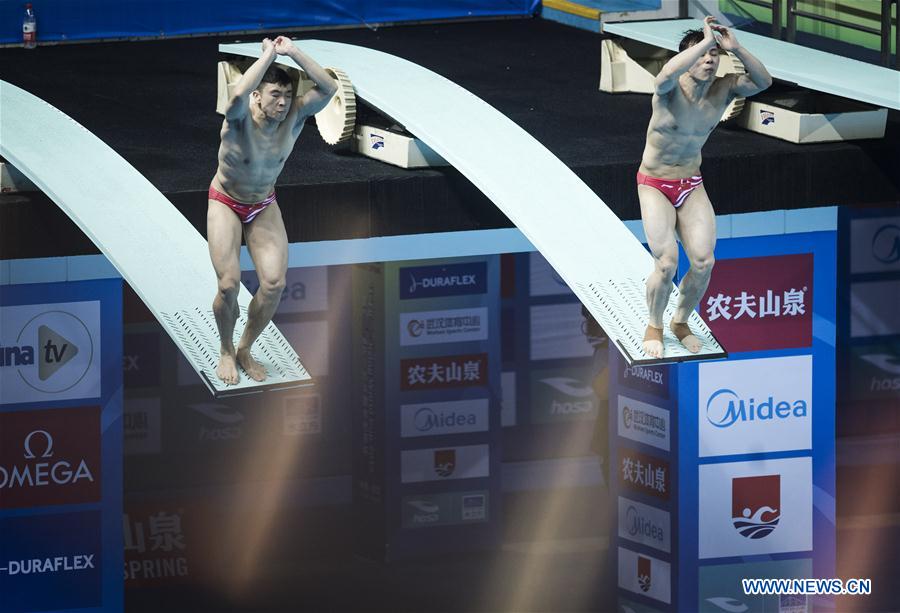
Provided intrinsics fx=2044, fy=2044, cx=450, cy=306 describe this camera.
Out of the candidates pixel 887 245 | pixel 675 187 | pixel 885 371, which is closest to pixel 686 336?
pixel 675 187

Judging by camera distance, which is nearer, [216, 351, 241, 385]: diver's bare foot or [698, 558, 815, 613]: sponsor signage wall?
[216, 351, 241, 385]: diver's bare foot

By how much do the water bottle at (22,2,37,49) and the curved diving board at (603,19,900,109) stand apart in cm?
596

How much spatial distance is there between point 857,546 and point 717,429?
346 centimetres

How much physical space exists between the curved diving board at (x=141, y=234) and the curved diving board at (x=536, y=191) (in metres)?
1.90

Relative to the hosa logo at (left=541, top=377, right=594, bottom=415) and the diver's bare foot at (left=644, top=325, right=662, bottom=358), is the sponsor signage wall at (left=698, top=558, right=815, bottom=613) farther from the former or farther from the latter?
the hosa logo at (left=541, top=377, right=594, bottom=415)

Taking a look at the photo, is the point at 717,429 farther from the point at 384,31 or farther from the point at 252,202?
the point at 384,31

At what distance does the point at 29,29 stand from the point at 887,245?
28.3ft

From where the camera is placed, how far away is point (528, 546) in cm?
1850

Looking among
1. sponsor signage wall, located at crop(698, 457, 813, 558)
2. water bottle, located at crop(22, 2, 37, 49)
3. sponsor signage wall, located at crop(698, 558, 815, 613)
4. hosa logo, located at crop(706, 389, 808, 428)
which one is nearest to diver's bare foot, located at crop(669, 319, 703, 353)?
hosa logo, located at crop(706, 389, 808, 428)

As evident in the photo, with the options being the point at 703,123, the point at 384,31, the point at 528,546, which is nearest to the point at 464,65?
the point at 384,31

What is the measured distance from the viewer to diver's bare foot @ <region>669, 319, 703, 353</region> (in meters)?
12.7

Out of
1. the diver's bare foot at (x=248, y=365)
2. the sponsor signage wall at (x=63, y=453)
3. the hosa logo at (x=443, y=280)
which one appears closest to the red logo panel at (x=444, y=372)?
the hosa logo at (x=443, y=280)

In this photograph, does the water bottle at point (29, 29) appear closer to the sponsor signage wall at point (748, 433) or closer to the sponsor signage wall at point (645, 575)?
the sponsor signage wall at point (748, 433)

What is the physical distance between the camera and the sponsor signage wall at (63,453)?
47.5 feet
